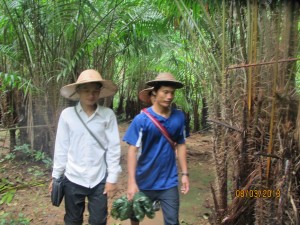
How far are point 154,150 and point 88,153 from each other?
553 millimetres

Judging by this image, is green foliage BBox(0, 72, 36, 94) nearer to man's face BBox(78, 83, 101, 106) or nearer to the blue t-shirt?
man's face BBox(78, 83, 101, 106)

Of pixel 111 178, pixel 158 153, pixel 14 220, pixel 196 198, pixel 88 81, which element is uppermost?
pixel 88 81

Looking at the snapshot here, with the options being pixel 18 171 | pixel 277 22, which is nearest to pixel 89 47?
pixel 18 171

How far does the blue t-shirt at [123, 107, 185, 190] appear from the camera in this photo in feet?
9.11

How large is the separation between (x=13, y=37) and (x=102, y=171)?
4057mm

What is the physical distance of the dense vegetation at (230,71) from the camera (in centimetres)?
269

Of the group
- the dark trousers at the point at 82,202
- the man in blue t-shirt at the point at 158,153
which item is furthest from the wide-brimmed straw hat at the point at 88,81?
the dark trousers at the point at 82,202

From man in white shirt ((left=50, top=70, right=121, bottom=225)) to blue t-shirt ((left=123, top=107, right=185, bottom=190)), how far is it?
0.19 metres

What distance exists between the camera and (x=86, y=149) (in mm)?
2686

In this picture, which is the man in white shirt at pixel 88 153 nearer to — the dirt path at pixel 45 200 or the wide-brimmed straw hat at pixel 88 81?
the wide-brimmed straw hat at pixel 88 81

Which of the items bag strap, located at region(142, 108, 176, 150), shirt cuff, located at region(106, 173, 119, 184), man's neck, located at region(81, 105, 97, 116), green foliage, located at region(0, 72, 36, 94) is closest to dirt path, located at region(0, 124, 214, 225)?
shirt cuff, located at region(106, 173, 119, 184)
